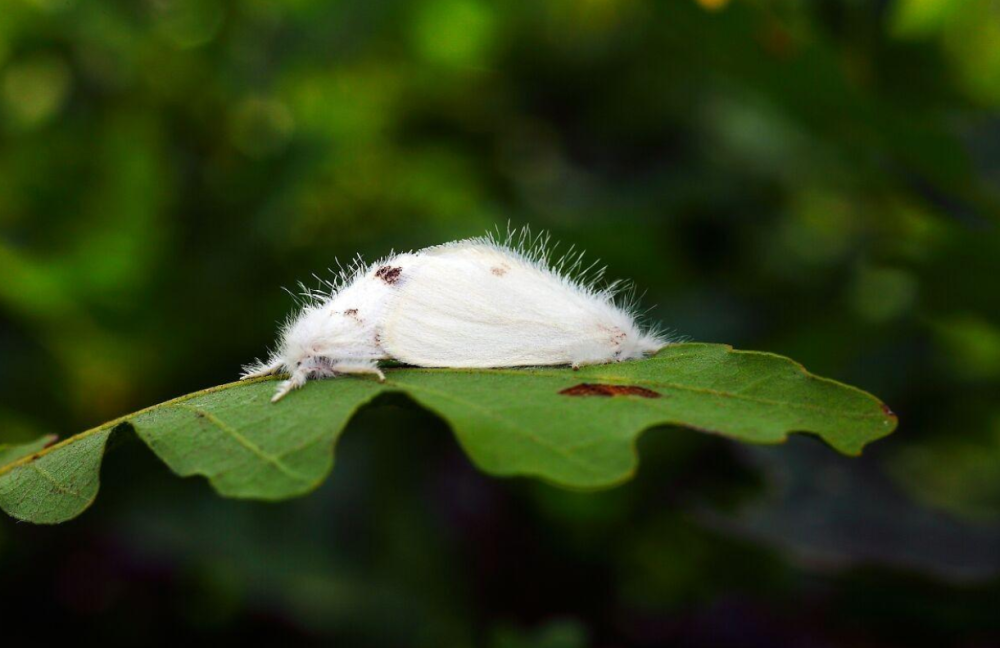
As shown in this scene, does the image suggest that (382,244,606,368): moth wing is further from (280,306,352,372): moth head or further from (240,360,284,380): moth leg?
(240,360,284,380): moth leg

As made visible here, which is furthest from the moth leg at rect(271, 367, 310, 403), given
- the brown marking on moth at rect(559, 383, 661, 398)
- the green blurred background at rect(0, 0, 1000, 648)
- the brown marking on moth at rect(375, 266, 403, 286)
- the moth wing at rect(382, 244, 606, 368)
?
the green blurred background at rect(0, 0, 1000, 648)

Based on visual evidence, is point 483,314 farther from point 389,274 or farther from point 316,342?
point 316,342

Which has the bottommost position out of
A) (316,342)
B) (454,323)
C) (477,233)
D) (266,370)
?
(266,370)

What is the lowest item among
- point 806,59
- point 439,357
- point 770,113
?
point 439,357

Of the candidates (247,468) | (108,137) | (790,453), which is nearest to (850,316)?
(790,453)

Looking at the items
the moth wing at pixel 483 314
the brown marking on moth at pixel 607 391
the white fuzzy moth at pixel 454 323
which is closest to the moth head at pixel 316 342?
the white fuzzy moth at pixel 454 323

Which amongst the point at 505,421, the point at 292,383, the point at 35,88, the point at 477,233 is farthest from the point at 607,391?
the point at 35,88

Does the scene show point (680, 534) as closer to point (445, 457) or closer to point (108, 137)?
point (445, 457)
